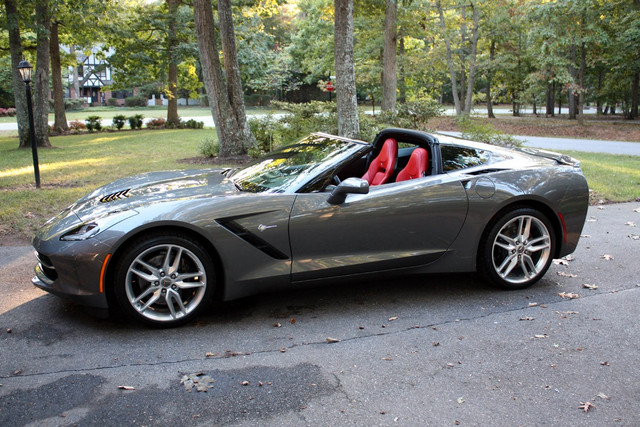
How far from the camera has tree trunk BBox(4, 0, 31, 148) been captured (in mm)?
16469

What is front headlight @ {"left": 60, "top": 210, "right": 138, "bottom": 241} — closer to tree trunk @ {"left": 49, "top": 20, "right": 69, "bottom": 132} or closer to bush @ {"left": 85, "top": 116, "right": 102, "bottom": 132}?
tree trunk @ {"left": 49, "top": 20, "right": 69, "bottom": 132}

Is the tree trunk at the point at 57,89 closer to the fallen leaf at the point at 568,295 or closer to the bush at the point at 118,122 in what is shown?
the bush at the point at 118,122

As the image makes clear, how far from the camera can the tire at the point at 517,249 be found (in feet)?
15.2

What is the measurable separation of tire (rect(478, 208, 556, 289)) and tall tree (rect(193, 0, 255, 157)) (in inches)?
362

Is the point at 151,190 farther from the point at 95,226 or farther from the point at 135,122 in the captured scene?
the point at 135,122

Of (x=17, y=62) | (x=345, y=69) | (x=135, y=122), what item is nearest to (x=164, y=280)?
(x=345, y=69)

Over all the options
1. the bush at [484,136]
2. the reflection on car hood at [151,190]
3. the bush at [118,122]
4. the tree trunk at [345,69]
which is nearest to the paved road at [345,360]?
the reflection on car hood at [151,190]

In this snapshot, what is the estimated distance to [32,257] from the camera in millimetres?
5590

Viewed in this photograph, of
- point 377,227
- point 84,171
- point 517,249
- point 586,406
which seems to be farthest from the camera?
point 84,171

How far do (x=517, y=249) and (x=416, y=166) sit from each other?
43.9 inches

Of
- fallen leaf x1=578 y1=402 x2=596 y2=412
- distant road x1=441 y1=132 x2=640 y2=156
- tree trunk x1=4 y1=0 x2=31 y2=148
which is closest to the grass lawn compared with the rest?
tree trunk x1=4 y1=0 x2=31 y2=148

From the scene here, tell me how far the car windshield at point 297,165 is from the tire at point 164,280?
0.75 m

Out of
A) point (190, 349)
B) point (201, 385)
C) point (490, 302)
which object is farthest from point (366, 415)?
point (490, 302)

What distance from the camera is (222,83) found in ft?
41.9
